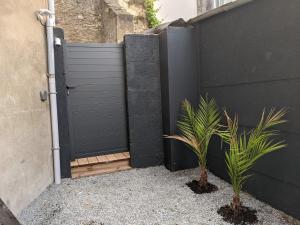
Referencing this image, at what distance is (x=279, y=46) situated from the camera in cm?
287

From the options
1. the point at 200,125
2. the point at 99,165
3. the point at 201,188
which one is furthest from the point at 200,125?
the point at 99,165

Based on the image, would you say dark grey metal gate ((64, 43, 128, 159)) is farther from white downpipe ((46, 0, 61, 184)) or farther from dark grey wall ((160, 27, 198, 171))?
dark grey wall ((160, 27, 198, 171))

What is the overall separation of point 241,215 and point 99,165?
2440 mm

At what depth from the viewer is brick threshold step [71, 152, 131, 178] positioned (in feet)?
14.1

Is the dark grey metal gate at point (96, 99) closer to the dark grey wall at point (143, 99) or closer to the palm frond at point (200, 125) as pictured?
the dark grey wall at point (143, 99)

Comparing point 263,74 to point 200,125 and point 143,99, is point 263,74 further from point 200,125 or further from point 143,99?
point 143,99

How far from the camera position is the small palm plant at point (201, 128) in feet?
11.9

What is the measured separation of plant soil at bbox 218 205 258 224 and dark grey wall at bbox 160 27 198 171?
145 centimetres

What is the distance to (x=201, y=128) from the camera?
12.0 feet

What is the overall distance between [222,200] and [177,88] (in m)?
1.86

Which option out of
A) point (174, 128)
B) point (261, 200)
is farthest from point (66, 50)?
point (261, 200)

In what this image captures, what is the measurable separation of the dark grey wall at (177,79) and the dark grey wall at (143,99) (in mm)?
196

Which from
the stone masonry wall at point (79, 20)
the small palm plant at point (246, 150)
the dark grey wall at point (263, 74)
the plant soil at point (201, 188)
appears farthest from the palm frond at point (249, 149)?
the stone masonry wall at point (79, 20)

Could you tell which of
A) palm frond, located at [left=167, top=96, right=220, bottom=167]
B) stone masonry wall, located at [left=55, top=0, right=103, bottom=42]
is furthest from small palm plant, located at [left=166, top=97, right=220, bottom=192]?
stone masonry wall, located at [left=55, top=0, right=103, bottom=42]
